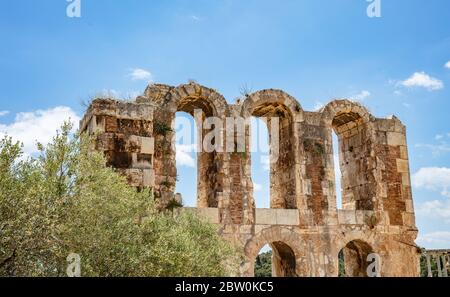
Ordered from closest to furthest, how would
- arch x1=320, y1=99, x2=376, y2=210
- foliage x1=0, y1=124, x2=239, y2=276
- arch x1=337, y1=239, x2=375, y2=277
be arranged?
foliage x1=0, y1=124, x2=239, y2=276, arch x1=337, y1=239, x2=375, y2=277, arch x1=320, y1=99, x2=376, y2=210

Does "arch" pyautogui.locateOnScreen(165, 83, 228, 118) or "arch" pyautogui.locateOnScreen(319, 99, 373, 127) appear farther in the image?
"arch" pyautogui.locateOnScreen(319, 99, 373, 127)

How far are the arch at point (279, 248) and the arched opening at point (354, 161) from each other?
121 inches

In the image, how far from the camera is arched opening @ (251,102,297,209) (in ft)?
51.9

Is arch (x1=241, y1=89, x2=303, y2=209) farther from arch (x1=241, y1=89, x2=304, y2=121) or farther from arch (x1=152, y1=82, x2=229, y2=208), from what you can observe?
arch (x1=152, y1=82, x2=229, y2=208)

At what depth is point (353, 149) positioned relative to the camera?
58.4 feet

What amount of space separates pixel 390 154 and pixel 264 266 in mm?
16937

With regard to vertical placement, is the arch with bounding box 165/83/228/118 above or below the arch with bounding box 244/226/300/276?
above

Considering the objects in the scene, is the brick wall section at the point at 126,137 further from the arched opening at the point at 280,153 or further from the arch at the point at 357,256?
the arch at the point at 357,256

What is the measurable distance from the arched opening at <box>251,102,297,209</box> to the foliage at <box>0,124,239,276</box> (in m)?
4.75

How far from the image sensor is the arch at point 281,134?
51.3 feet

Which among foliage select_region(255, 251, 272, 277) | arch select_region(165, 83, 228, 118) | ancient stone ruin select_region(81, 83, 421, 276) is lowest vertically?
foliage select_region(255, 251, 272, 277)

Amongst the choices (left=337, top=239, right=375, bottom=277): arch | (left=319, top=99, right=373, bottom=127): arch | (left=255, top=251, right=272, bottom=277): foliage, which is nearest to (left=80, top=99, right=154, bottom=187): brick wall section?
(left=319, top=99, right=373, bottom=127): arch
